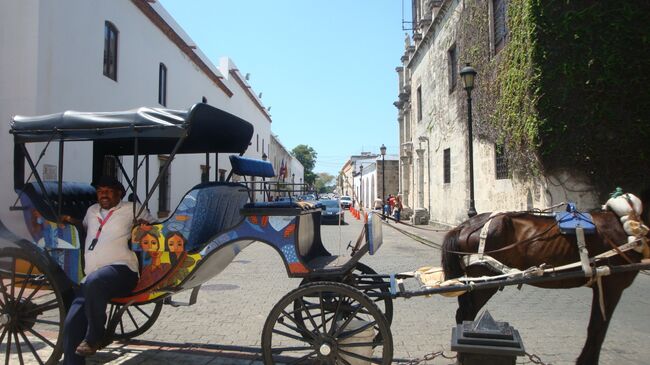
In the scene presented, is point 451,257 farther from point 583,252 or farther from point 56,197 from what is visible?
point 56,197

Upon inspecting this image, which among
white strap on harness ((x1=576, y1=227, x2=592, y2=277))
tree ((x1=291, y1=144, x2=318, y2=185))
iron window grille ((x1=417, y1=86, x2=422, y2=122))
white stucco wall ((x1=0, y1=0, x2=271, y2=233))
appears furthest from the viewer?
tree ((x1=291, y1=144, x2=318, y2=185))

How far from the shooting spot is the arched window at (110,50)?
12.5m

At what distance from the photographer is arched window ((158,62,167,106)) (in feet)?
55.2

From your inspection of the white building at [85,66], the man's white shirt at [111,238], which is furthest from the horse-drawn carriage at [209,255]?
the white building at [85,66]

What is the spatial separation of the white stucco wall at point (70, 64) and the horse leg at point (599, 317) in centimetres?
904

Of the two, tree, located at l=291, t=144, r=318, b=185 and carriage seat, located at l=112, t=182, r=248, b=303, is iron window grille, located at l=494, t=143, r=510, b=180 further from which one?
tree, located at l=291, t=144, r=318, b=185

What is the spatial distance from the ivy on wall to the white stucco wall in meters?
Result: 10.6

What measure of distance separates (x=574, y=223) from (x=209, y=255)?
10.6 feet

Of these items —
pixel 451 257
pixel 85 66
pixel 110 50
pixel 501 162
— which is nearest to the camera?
pixel 451 257

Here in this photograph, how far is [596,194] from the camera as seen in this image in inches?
419

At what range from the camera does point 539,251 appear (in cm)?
426

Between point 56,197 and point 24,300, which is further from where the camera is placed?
point 56,197

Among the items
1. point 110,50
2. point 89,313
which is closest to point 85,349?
point 89,313

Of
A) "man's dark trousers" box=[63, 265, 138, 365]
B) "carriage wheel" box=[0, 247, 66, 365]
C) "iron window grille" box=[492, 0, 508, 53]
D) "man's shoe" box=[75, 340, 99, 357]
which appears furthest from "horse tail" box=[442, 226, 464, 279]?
"iron window grille" box=[492, 0, 508, 53]
